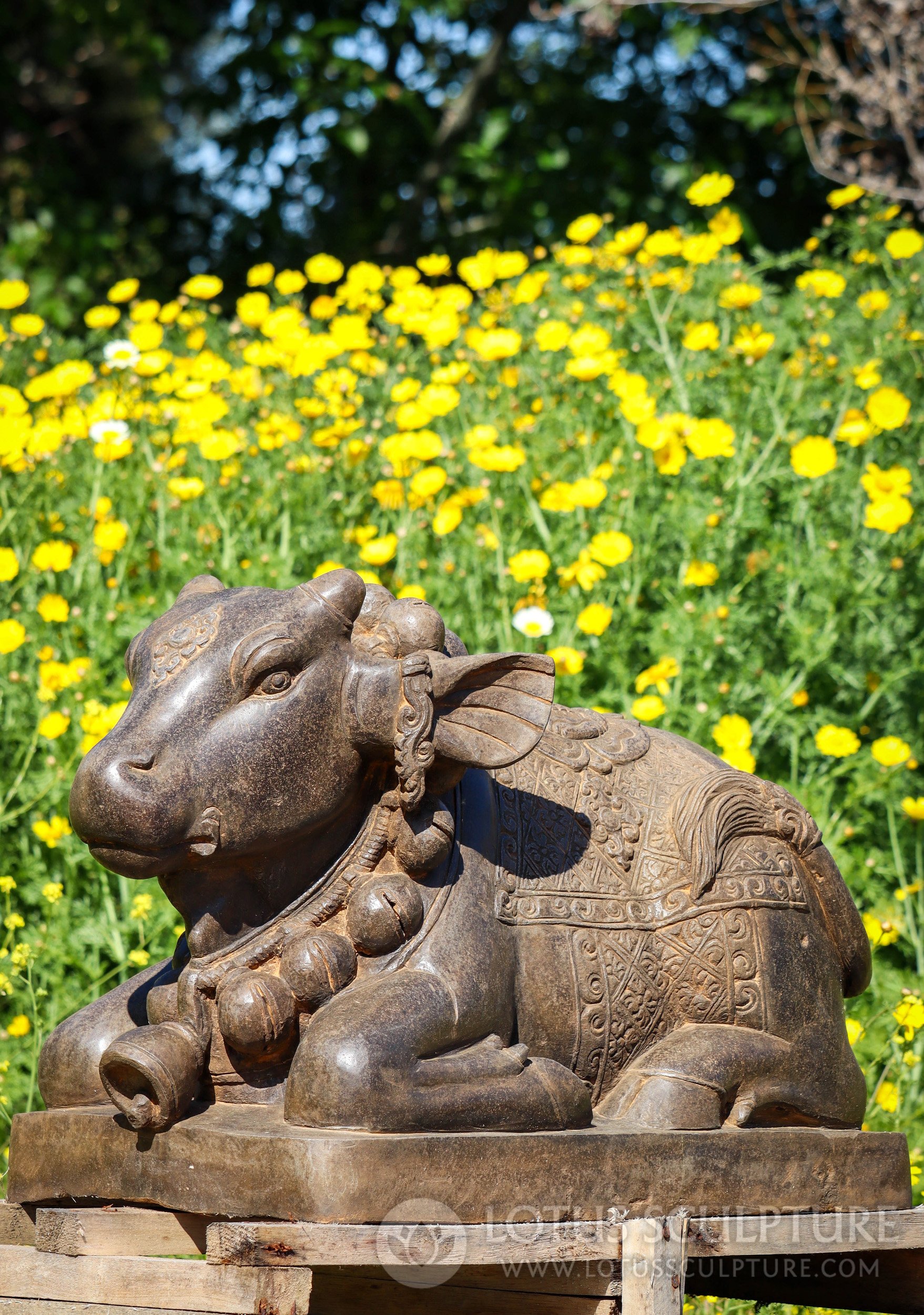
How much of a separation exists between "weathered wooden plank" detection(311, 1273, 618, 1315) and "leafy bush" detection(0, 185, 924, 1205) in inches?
44.1

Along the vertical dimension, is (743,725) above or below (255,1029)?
below

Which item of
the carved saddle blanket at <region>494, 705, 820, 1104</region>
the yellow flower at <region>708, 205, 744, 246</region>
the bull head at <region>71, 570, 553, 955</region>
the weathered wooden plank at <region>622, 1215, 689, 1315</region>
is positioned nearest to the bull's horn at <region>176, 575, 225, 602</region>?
the bull head at <region>71, 570, 553, 955</region>

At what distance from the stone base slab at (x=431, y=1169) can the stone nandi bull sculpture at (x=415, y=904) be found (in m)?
0.05

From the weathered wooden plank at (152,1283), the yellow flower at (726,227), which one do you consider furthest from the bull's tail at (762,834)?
the yellow flower at (726,227)

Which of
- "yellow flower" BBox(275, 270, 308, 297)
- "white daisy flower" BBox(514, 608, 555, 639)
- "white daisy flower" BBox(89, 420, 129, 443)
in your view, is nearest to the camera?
"white daisy flower" BBox(514, 608, 555, 639)

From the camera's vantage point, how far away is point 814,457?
4.41 metres

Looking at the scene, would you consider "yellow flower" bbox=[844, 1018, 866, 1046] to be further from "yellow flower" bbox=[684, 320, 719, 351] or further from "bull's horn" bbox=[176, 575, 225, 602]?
"yellow flower" bbox=[684, 320, 719, 351]

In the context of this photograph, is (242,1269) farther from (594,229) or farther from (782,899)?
(594,229)

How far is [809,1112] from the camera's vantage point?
2582mm

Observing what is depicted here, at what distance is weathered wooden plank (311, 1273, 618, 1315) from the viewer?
2.42 m

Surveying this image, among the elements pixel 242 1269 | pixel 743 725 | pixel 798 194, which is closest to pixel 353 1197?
pixel 242 1269

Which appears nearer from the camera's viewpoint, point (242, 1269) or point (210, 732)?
point (242, 1269)

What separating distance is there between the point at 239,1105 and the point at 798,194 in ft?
26.1

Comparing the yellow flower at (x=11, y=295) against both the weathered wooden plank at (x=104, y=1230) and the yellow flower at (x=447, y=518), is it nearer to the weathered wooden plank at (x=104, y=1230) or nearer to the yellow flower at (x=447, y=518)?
the yellow flower at (x=447, y=518)
